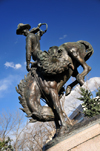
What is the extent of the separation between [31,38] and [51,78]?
1465 mm

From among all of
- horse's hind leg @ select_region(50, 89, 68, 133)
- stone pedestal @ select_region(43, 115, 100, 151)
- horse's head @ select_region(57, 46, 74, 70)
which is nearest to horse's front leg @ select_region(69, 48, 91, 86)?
horse's head @ select_region(57, 46, 74, 70)

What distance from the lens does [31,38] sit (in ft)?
13.6

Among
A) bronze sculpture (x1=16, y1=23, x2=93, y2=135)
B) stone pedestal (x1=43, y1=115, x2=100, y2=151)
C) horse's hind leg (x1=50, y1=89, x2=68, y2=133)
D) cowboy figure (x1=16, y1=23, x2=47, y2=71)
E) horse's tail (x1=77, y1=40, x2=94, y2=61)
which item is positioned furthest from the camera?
cowboy figure (x1=16, y1=23, x2=47, y2=71)

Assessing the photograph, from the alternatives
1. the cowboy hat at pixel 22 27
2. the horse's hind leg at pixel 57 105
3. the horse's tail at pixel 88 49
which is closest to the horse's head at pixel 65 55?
the horse's tail at pixel 88 49

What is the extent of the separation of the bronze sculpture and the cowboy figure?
0.32 meters

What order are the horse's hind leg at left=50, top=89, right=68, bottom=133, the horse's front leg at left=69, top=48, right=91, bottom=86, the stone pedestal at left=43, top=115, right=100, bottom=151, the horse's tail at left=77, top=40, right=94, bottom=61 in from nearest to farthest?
the stone pedestal at left=43, top=115, right=100, bottom=151 → the horse's hind leg at left=50, top=89, right=68, bottom=133 → the horse's front leg at left=69, top=48, right=91, bottom=86 → the horse's tail at left=77, top=40, right=94, bottom=61

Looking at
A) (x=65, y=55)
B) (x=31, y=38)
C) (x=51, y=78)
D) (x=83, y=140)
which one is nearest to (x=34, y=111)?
(x=51, y=78)

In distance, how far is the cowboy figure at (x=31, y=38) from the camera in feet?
13.2

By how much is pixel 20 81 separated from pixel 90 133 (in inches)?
88.0

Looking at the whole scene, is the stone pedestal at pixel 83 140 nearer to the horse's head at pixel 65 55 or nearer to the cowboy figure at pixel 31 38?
the horse's head at pixel 65 55

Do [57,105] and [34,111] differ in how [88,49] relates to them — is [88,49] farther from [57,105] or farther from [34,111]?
[34,111]

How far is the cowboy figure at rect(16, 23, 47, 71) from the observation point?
4030 millimetres

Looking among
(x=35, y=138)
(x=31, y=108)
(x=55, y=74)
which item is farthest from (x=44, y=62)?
(x=35, y=138)

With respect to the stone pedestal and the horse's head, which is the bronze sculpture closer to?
the horse's head
